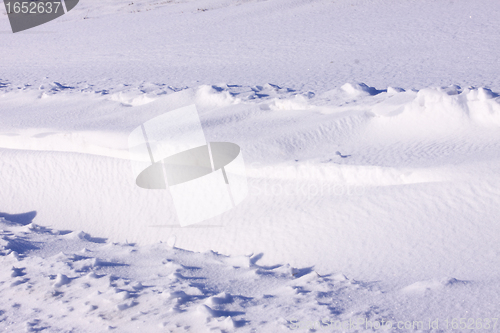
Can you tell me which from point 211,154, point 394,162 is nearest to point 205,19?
point 211,154

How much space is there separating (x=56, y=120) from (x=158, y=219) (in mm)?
1453

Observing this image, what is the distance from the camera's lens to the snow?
4.62 ft

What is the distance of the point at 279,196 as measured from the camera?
7.36ft

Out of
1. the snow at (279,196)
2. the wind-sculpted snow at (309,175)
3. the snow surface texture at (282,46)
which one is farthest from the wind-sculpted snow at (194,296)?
the snow surface texture at (282,46)

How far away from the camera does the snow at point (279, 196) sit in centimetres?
141

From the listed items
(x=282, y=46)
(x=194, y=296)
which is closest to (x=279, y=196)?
(x=194, y=296)

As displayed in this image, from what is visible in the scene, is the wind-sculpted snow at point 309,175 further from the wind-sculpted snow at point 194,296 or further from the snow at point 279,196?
the wind-sculpted snow at point 194,296

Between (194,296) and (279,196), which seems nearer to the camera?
(194,296)

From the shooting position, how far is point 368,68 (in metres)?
3.87

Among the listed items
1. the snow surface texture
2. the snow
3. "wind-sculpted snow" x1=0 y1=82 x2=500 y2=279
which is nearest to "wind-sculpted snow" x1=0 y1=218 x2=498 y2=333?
the snow

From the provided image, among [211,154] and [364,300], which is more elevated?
[211,154]

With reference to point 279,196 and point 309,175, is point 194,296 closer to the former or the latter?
point 279,196

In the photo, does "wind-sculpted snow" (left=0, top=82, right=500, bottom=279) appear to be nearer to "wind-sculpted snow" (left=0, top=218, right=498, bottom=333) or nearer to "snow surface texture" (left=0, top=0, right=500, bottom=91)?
"wind-sculpted snow" (left=0, top=218, right=498, bottom=333)

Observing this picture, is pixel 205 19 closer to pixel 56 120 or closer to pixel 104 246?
pixel 56 120
